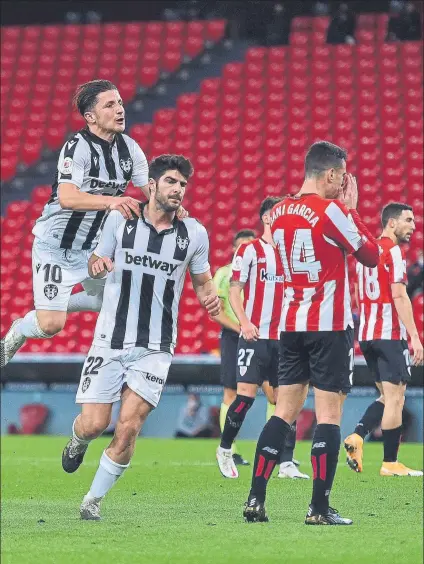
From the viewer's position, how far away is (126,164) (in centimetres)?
703

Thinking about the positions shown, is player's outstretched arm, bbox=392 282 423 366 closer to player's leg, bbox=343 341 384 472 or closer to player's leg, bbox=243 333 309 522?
player's leg, bbox=343 341 384 472

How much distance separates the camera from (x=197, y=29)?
73.4 feet

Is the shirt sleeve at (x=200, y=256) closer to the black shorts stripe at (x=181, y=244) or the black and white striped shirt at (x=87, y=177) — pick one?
the black shorts stripe at (x=181, y=244)

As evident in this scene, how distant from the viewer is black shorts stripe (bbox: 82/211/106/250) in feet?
23.7

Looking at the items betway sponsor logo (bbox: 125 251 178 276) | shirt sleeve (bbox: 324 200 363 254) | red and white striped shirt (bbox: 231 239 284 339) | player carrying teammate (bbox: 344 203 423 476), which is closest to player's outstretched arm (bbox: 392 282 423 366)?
player carrying teammate (bbox: 344 203 423 476)

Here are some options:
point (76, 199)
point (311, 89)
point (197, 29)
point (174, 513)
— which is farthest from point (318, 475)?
point (197, 29)

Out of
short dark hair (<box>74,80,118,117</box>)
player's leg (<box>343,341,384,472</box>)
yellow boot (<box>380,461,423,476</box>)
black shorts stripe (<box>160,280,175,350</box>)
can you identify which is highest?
short dark hair (<box>74,80,118,117</box>)

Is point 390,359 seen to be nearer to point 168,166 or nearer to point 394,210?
point 394,210

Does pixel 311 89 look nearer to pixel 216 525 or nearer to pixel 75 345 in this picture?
pixel 75 345

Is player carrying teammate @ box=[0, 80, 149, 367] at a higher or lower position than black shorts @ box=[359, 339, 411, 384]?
higher

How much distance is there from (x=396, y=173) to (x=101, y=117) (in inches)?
491

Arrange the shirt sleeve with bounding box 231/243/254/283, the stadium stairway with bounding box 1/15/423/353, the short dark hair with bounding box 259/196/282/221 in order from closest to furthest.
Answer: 1. the short dark hair with bounding box 259/196/282/221
2. the shirt sleeve with bounding box 231/243/254/283
3. the stadium stairway with bounding box 1/15/423/353

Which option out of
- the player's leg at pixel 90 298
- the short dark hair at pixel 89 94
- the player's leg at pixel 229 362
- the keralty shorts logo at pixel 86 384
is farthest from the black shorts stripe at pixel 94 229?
the player's leg at pixel 229 362

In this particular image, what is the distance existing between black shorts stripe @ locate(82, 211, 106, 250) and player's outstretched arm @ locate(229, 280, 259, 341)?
4.89 feet
